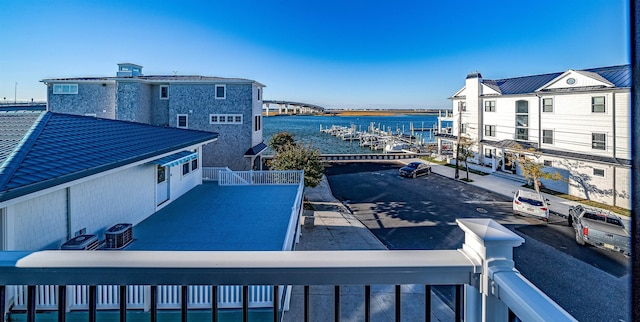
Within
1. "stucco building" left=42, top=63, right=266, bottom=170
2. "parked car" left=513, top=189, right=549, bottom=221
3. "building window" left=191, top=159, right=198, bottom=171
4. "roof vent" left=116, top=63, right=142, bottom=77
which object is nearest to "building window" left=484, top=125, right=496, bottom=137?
"parked car" left=513, top=189, right=549, bottom=221

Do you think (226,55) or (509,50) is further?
(226,55)

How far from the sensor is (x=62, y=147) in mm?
6035

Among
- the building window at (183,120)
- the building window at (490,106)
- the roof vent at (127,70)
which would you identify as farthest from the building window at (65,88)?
the building window at (490,106)

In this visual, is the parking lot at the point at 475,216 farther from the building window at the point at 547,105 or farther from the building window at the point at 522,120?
the building window at the point at 547,105

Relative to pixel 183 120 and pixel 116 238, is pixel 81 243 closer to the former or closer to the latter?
pixel 116 238

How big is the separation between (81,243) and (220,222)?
2.97 metres

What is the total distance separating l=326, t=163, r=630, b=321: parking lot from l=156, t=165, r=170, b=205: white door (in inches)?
273

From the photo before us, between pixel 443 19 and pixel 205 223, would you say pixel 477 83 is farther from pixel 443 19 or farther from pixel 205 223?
pixel 205 223

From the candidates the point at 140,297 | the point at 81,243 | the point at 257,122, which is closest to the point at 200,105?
the point at 257,122

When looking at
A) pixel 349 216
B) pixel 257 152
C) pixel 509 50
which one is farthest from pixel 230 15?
pixel 509 50

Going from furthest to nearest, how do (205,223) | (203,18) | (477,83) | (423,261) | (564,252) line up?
1. (477,83)
2. (203,18)
3. (564,252)
4. (205,223)
5. (423,261)

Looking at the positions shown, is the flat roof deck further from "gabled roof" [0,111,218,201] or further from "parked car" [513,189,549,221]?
"parked car" [513,189,549,221]

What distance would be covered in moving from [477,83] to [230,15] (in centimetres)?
1719

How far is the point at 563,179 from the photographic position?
1455cm
